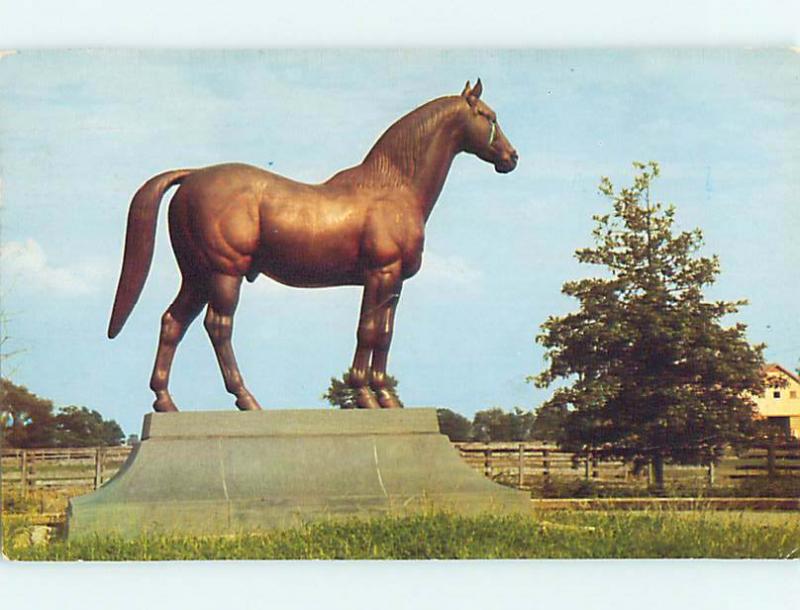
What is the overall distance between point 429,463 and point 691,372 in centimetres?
438

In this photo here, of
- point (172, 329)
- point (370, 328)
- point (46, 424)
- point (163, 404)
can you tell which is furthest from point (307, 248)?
point (46, 424)

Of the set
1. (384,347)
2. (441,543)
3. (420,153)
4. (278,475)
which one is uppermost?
(420,153)

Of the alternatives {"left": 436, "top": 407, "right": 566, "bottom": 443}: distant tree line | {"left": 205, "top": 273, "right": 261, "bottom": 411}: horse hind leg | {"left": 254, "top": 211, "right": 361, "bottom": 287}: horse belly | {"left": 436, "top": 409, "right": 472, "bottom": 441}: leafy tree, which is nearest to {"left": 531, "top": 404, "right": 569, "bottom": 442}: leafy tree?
{"left": 436, "top": 407, "right": 566, "bottom": 443}: distant tree line

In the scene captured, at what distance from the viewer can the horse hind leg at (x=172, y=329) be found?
10.0 metres

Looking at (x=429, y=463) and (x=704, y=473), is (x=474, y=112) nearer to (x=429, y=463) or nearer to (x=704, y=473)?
(x=429, y=463)

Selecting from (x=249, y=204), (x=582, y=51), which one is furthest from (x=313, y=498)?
(x=582, y=51)

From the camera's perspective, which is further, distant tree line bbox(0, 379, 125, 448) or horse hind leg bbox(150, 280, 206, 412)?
distant tree line bbox(0, 379, 125, 448)

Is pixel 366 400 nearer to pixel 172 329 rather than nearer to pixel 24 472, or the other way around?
pixel 172 329

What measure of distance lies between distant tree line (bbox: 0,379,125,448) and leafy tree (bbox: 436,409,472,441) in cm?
289

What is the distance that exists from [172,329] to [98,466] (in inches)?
139

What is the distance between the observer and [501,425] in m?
13.2

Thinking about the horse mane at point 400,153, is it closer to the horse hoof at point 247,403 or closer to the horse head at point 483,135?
the horse head at point 483,135

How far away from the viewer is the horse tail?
9898 millimetres

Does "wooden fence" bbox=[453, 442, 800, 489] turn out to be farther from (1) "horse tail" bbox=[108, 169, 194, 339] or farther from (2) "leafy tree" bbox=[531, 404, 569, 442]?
(1) "horse tail" bbox=[108, 169, 194, 339]
